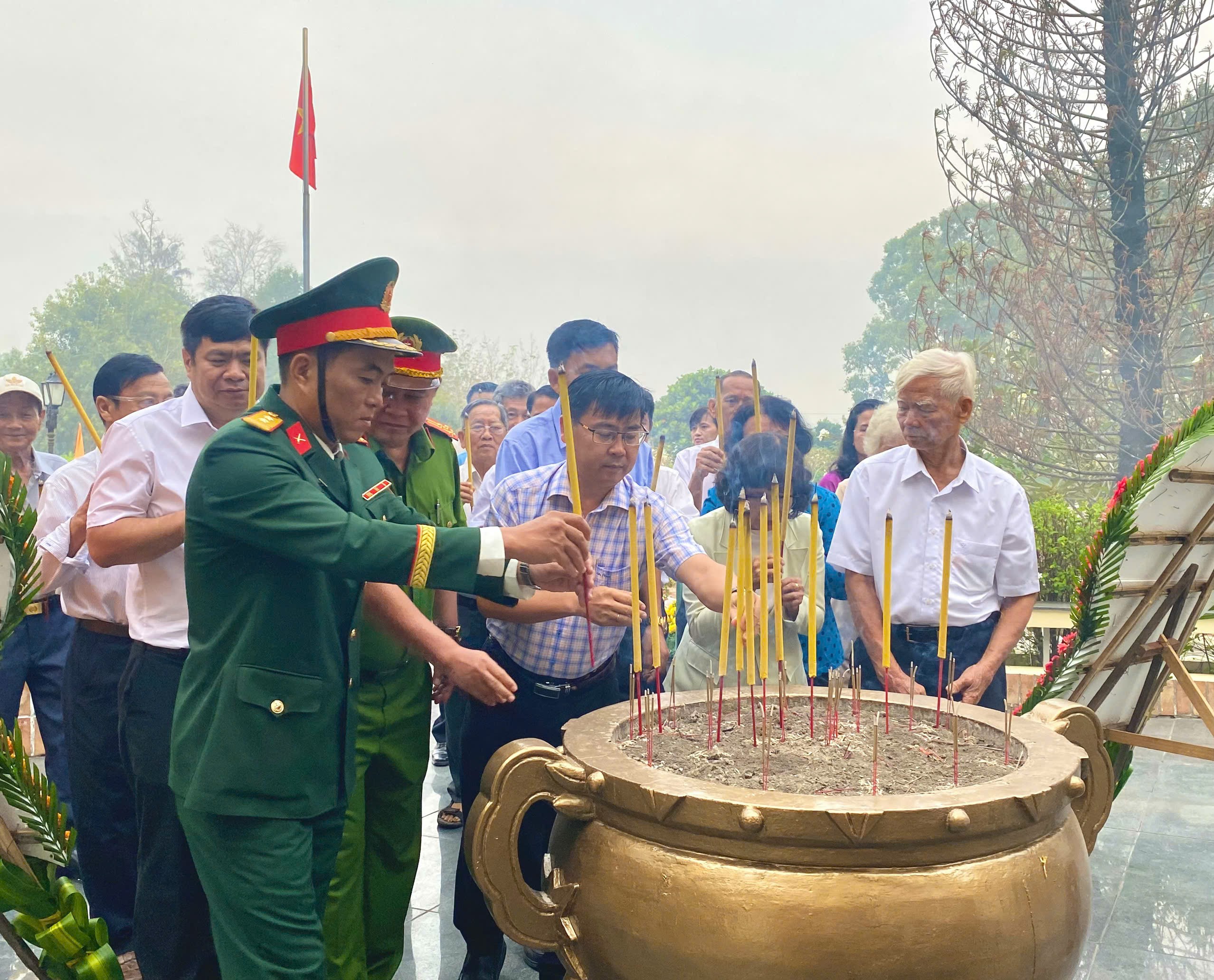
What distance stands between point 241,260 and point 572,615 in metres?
40.6

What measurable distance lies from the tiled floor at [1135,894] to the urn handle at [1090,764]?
0.91m

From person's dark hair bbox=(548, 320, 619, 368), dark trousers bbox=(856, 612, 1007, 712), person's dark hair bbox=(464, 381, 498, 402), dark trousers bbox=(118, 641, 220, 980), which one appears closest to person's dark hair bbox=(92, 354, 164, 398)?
dark trousers bbox=(118, 641, 220, 980)

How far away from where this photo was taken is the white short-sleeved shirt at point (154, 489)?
2.60m

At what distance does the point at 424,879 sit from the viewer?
3.72m

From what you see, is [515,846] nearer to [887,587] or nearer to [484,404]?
[887,587]

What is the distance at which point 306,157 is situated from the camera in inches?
497

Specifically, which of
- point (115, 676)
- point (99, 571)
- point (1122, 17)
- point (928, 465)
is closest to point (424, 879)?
point (115, 676)

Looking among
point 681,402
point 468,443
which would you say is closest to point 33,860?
point 468,443

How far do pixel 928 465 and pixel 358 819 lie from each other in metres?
1.85

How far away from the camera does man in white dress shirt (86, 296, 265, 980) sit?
251 centimetres

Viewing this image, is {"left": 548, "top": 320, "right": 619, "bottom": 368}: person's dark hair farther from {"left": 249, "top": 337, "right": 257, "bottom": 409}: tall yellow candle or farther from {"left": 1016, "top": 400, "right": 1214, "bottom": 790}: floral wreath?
{"left": 1016, "top": 400, "right": 1214, "bottom": 790}: floral wreath

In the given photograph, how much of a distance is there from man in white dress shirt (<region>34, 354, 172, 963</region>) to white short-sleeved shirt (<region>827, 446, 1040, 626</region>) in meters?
2.18

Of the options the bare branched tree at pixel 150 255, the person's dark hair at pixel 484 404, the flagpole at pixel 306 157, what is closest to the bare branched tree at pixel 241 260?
the bare branched tree at pixel 150 255

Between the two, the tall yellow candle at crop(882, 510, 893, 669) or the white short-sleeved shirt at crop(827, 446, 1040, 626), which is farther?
the white short-sleeved shirt at crop(827, 446, 1040, 626)
